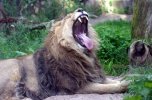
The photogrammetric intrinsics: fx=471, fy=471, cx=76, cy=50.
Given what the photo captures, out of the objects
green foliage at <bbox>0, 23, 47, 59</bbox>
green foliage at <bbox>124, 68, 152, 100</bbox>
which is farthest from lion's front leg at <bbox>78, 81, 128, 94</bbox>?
green foliage at <bbox>0, 23, 47, 59</bbox>

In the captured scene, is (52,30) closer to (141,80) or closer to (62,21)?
(62,21)

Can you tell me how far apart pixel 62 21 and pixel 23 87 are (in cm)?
98

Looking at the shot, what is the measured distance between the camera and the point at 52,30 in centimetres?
616

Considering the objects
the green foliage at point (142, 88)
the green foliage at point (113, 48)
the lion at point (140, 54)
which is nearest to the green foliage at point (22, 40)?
the green foliage at point (113, 48)

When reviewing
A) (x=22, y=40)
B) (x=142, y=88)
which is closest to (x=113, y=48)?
(x=22, y=40)

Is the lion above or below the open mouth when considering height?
below

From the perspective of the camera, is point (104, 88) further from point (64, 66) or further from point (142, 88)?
point (142, 88)

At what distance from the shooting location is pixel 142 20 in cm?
772

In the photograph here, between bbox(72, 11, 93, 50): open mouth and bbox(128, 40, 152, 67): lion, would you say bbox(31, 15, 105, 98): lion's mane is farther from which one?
bbox(128, 40, 152, 67): lion

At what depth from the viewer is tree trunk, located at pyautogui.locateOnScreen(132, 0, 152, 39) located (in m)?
7.57

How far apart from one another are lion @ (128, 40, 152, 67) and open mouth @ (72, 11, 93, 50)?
101cm

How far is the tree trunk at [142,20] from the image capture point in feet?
24.8

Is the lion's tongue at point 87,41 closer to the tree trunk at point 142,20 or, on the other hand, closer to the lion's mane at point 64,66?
the lion's mane at point 64,66

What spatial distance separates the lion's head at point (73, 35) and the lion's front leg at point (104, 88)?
488mm
